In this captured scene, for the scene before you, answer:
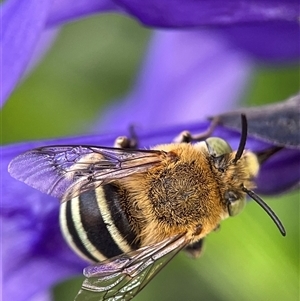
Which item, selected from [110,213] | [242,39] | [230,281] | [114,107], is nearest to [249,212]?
[230,281]

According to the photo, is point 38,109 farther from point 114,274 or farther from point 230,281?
point 114,274

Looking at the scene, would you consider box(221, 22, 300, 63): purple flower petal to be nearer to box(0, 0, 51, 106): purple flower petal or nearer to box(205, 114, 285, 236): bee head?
box(205, 114, 285, 236): bee head

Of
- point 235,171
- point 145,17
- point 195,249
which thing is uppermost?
point 145,17

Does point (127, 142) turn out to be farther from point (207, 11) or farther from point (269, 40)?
point (269, 40)

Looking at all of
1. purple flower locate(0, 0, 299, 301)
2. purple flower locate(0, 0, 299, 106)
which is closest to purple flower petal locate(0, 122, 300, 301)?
purple flower locate(0, 0, 299, 301)

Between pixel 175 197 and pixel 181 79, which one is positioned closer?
pixel 175 197

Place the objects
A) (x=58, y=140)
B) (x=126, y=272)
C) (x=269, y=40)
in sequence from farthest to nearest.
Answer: (x=269, y=40)
(x=58, y=140)
(x=126, y=272)

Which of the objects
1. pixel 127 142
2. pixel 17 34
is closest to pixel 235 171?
pixel 127 142

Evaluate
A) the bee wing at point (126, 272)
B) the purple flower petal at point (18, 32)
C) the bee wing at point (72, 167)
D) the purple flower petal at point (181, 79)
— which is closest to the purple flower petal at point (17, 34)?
the purple flower petal at point (18, 32)

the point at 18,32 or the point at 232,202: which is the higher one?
the point at 18,32
